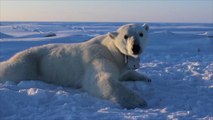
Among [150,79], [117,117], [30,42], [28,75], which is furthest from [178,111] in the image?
[30,42]

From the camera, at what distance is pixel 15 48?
11109 millimetres

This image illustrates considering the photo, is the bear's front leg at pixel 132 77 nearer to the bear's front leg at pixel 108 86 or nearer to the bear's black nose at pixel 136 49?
the bear's front leg at pixel 108 86

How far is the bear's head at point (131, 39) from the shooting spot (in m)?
4.32

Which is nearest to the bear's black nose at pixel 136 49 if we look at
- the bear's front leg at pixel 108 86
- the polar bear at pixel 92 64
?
the polar bear at pixel 92 64

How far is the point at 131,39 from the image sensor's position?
4.32m

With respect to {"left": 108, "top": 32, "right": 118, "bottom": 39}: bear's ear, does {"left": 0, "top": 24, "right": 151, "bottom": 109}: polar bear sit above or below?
below

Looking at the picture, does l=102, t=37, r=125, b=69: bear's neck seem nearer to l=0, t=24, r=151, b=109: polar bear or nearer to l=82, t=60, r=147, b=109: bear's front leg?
l=0, t=24, r=151, b=109: polar bear

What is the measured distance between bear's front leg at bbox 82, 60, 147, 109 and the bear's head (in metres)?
0.25

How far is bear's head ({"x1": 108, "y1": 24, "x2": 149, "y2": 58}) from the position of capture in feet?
14.2

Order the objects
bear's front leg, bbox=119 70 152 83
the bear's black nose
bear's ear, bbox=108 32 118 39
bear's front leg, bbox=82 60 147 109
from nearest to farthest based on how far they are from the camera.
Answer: bear's front leg, bbox=82 60 147 109
the bear's black nose
bear's ear, bbox=108 32 118 39
bear's front leg, bbox=119 70 152 83

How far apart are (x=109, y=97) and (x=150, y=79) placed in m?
1.34

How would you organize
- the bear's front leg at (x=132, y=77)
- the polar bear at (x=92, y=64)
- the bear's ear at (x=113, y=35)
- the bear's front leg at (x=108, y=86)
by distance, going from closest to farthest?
1. the bear's front leg at (x=108, y=86)
2. the polar bear at (x=92, y=64)
3. the bear's ear at (x=113, y=35)
4. the bear's front leg at (x=132, y=77)

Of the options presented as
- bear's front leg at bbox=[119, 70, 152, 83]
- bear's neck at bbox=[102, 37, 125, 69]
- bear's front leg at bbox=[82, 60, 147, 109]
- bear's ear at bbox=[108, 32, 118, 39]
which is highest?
bear's ear at bbox=[108, 32, 118, 39]

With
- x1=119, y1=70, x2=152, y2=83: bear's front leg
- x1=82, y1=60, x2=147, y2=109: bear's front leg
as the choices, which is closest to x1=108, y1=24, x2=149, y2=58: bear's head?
x1=82, y1=60, x2=147, y2=109: bear's front leg
